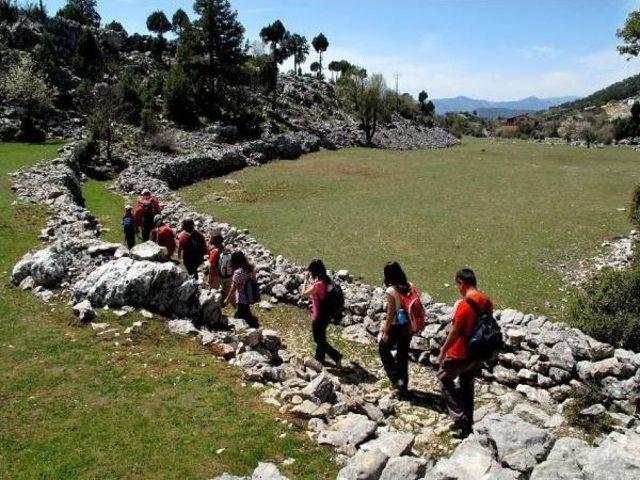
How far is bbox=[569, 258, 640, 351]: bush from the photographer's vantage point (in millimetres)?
13781

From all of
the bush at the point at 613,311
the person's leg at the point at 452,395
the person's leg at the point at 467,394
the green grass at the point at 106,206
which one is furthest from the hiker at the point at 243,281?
the green grass at the point at 106,206

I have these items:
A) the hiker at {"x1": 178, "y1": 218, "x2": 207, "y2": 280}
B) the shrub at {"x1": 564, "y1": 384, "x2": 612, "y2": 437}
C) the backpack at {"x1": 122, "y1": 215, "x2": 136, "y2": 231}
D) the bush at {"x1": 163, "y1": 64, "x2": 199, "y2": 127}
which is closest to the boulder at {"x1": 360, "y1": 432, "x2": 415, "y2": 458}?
the shrub at {"x1": 564, "y1": 384, "x2": 612, "y2": 437}

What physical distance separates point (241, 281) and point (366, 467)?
7.19 metres

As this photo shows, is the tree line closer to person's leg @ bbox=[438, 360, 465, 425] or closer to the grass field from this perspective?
the grass field

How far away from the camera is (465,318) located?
9.08m

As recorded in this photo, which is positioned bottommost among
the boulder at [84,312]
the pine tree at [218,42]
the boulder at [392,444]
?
the boulder at [392,444]

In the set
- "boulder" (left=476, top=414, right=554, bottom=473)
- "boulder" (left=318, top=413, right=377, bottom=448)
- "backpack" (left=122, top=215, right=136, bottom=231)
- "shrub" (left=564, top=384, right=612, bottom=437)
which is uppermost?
"backpack" (left=122, top=215, right=136, bottom=231)

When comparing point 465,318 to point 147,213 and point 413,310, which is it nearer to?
point 413,310

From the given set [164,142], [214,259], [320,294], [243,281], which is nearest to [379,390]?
[320,294]

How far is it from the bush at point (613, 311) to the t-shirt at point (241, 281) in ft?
29.7

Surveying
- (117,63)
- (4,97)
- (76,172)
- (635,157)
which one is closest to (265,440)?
(76,172)

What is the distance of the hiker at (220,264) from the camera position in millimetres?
15203

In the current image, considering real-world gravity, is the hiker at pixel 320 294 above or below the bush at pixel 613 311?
above

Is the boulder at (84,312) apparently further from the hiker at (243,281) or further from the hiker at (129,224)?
the hiker at (129,224)
